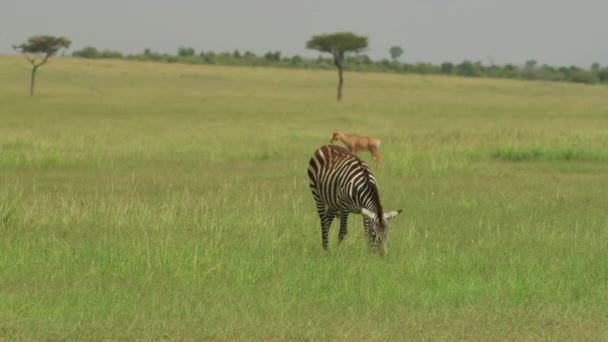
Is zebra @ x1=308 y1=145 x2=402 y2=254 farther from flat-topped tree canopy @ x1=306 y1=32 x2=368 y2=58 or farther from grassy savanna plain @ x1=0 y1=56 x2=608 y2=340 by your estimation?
flat-topped tree canopy @ x1=306 y1=32 x2=368 y2=58

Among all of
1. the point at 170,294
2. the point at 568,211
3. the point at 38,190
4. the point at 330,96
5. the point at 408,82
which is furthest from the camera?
the point at 408,82

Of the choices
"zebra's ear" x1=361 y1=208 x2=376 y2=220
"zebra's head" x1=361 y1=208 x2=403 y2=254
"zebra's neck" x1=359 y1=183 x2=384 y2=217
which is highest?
"zebra's neck" x1=359 y1=183 x2=384 y2=217

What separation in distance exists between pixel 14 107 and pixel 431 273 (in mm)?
34477

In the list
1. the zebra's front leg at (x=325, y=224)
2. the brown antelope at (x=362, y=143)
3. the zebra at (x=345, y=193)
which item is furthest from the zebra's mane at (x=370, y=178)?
the brown antelope at (x=362, y=143)

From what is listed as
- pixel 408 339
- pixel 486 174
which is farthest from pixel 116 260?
pixel 486 174

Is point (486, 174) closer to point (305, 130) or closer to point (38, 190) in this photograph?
point (38, 190)

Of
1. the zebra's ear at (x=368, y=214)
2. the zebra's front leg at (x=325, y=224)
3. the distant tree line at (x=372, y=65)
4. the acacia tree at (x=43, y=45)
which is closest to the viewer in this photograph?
the zebra's ear at (x=368, y=214)

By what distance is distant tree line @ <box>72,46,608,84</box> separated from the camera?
316 ft

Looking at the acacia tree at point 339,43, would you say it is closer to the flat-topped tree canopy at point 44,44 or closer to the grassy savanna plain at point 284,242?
the flat-topped tree canopy at point 44,44

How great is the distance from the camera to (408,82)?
7900 cm

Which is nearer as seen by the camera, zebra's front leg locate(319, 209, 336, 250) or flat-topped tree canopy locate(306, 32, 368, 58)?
zebra's front leg locate(319, 209, 336, 250)

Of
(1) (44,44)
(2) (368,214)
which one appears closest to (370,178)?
(2) (368,214)

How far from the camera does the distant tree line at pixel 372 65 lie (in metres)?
96.3

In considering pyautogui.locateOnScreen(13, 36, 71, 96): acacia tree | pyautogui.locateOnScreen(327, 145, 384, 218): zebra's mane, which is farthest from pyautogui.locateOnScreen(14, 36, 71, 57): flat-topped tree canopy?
pyautogui.locateOnScreen(327, 145, 384, 218): zebra's mane
